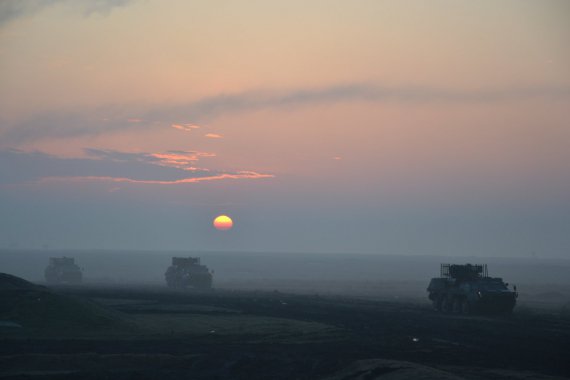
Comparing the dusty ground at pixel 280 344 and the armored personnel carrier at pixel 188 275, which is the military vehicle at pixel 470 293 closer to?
the dusty ground at pixel 280 344

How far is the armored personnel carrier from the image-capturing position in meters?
84.6

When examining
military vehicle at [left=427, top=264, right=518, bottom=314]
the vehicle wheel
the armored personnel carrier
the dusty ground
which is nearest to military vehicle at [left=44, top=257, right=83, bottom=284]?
the armored personnel carrier

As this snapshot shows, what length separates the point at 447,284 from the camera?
52.7 meters

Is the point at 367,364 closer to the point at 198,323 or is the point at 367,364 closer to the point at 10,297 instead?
the point at 198,323

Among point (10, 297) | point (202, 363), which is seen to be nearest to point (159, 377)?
point (202, 363)

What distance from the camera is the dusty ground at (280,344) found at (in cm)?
2577

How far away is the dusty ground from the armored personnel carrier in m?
33.4

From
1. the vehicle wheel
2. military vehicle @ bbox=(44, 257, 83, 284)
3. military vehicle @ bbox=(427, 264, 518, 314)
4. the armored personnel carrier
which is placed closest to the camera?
military vehicle @ bbox=(427, 264, 518, 314)

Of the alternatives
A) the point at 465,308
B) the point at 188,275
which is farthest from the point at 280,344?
the point at 188,275

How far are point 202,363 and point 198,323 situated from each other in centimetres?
1430

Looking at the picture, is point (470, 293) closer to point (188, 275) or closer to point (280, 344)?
point (280, 344)

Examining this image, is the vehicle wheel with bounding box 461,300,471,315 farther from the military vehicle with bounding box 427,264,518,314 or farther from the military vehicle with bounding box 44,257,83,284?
the military vehicle with bounding box 44,257,83,284

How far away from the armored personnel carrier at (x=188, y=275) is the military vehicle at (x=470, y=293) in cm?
3584

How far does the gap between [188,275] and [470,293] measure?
42468mm
